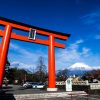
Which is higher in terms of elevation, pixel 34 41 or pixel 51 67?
pixel 34 41

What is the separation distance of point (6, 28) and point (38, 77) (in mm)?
45725

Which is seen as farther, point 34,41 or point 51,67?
point 51,67

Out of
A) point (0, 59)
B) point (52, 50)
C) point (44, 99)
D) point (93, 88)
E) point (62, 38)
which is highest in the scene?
point (62, 38)

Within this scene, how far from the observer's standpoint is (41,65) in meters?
60.7

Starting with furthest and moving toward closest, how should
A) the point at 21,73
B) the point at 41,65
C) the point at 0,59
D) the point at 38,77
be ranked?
the point at 21,73 < the point at 38,77 < the point at 41,65 < the point at 0,59

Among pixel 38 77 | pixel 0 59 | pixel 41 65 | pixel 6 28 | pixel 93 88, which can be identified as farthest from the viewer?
pixel 38 77

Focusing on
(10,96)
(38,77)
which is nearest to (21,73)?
(38,77)

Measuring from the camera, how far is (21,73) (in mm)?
78250

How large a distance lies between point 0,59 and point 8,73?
30.9 m

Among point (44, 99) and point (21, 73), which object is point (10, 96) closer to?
point (44, 99)

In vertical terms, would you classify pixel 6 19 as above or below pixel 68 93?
above

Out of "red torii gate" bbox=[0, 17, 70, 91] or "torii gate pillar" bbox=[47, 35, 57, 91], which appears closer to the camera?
"red torii gate" bbox=[0, 17, 70, 91]

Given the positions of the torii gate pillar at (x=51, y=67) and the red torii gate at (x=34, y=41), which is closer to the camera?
the red torii gate at (x=34, y=41)

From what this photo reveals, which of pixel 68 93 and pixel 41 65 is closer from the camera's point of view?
pixel 68 93
